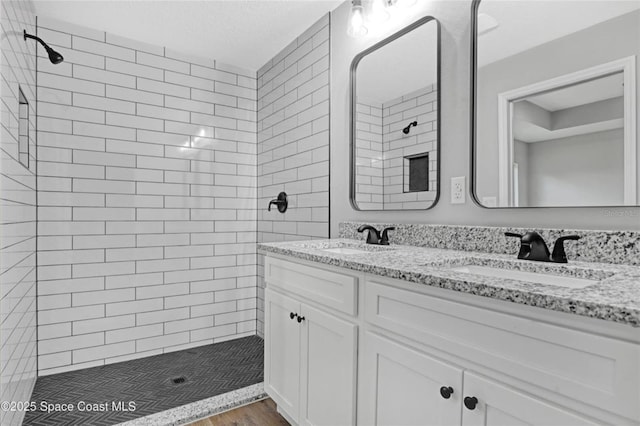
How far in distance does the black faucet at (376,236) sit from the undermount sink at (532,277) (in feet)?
1.86

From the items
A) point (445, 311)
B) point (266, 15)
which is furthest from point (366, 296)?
point (266, 15)

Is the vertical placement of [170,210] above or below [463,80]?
below

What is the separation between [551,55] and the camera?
1282mm

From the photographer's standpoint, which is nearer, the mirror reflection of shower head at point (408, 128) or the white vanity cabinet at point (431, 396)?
the white vanity cabinet at point (431, 396)

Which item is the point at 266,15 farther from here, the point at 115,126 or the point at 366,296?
the point at 366,296

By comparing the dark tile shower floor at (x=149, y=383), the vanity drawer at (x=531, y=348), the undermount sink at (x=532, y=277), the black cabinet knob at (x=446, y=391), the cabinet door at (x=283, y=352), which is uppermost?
the undermount sink at (x=532, y=277)

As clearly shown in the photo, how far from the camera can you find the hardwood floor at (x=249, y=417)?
73.5 inches

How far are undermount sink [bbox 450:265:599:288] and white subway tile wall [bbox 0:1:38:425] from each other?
1.70m

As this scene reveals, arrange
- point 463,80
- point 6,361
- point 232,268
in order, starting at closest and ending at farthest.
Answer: point 6,361
point 463,80
point 232,268

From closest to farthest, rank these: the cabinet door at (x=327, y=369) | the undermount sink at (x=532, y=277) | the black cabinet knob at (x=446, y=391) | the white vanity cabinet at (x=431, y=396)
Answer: the white vanity cabinet at (x=431, y=396) < the black cabinet knob at (x=446, y=391) < the undermount sink at (x=532, y=277) < the cabinet door at (x=327, y=369)

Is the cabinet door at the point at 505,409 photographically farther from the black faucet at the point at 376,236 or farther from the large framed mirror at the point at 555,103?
the black faucet at the point at 376,236

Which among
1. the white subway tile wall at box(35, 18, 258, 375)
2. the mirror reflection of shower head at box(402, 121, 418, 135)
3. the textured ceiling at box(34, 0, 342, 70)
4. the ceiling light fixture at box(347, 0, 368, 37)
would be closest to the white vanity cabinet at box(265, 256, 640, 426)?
the mirror reflection of shower head at box(402, 121, 418, 135)

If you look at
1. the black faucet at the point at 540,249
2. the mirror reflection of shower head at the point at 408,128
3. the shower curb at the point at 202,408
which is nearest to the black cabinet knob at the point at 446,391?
the black faucet at the point at 540,249

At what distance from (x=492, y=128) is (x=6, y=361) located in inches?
84.5
